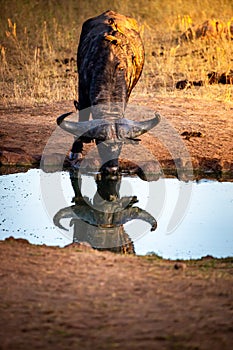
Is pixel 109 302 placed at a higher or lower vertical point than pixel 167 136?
lower

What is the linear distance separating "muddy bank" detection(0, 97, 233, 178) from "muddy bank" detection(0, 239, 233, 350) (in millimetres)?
3358

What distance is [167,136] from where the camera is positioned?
31.7 feet

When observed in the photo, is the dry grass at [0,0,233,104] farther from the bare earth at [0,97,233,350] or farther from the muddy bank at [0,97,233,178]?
the bare earth at [0,97,233,350]

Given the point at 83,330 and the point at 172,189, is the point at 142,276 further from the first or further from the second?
the point at 172,189

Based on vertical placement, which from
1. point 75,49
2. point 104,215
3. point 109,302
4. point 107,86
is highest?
point 75,49

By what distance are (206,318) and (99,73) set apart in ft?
14.9

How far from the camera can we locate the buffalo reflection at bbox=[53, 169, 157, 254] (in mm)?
6262

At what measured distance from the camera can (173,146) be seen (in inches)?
362

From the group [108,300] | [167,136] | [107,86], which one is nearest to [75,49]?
[167,136]

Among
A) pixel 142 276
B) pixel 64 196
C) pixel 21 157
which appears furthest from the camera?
pixel 21 157

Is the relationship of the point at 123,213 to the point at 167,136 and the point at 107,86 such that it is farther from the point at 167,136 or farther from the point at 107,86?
the point at 167,136

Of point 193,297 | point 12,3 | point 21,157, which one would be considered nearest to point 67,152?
point 21,157

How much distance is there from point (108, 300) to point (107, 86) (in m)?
4.17

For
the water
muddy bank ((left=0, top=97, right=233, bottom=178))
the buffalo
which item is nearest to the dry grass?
muddy bank ((left=0, top=97, right=233, bottom=178))
